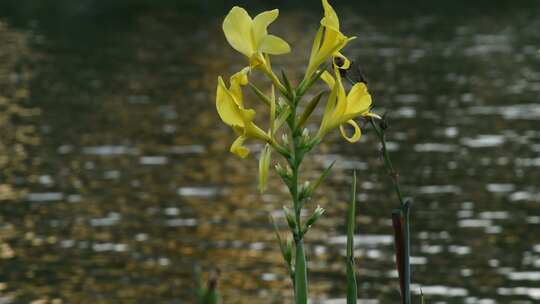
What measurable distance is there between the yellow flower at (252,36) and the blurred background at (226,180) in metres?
12.6

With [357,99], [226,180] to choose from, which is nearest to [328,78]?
[357,99]

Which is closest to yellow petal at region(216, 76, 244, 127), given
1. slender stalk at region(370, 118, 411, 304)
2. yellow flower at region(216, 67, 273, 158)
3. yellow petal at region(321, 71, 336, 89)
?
yellow flower at region(216, 67, 273, 158)

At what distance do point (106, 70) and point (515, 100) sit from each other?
46.5ft

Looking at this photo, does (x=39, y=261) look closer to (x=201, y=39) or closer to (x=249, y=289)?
(x=249, y=289)

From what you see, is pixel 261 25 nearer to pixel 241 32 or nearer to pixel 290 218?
pixel 241 32

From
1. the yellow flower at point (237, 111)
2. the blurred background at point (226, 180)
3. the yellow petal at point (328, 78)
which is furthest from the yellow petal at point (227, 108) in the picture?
the blurred background at point (226, 180)

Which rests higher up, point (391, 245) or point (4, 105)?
point (4, 105)

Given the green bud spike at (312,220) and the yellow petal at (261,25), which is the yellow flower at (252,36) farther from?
the green bud spike at (312,220)

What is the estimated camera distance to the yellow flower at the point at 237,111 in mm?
3109

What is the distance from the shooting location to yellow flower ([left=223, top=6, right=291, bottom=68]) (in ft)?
10.3

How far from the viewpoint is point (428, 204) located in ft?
70.3

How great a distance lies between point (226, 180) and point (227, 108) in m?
20.9

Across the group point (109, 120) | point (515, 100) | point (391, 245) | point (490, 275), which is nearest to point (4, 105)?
point (109, 120)

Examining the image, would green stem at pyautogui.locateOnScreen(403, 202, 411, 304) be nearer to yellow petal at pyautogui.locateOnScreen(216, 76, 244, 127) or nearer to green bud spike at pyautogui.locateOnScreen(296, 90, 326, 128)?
green bud spike at pyautogui.locateOnScreen(296, 90, 326, 128)
